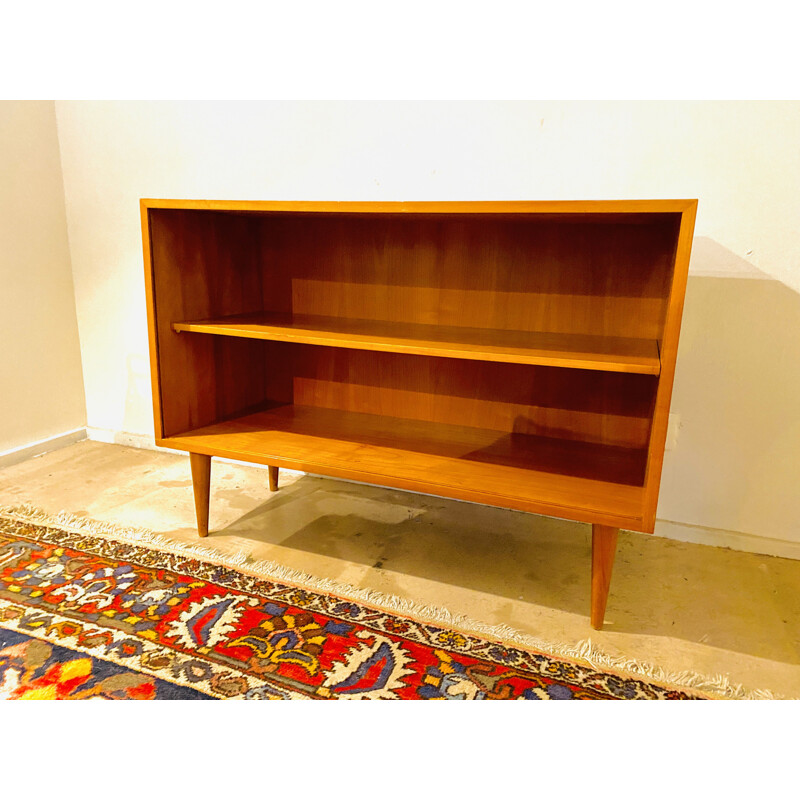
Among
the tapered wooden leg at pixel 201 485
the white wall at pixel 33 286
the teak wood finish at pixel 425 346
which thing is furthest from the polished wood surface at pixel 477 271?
the white wall at pixel 33 286

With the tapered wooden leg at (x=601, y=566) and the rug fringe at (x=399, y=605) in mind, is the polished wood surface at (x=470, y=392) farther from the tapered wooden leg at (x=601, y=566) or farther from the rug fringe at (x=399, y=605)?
the rug fringe at (x=399, y=605)

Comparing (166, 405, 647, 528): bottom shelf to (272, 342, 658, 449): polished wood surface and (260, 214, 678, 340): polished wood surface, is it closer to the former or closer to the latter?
(272, 342, 658, 449): polished wood surface

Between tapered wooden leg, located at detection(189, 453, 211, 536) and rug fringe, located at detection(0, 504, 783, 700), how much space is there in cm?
7

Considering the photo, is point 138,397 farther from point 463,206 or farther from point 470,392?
point 463,206

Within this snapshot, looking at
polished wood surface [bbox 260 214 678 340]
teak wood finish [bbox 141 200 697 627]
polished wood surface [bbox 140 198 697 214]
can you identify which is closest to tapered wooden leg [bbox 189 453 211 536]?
teak wood finish [bbox 141 200 697 627]

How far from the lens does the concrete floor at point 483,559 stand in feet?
4.01

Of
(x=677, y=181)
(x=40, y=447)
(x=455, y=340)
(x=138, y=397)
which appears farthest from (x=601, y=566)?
(x=40, y=447)

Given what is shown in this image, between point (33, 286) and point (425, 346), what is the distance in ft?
5.40

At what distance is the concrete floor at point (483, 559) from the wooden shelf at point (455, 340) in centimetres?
53

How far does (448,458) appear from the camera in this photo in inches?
55.3

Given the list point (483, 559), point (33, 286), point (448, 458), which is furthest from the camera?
point (33, 286)

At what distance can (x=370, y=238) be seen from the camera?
1.61 meters

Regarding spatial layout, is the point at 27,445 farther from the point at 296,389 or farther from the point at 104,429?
the point at 296,389

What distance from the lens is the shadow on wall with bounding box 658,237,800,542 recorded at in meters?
1.47
